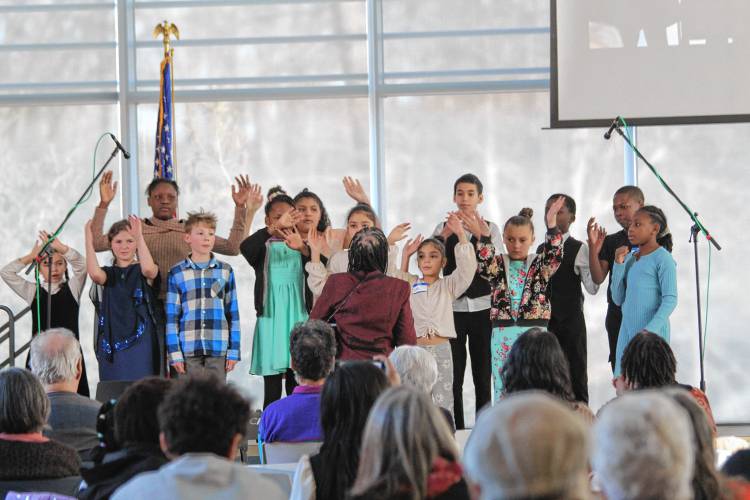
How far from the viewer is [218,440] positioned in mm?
2258

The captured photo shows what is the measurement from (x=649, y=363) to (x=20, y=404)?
2038 mm

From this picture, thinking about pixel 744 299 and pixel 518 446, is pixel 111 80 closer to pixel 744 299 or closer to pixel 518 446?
pixel 744 299

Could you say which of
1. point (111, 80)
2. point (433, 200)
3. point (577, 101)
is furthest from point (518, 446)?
point (111, 80)

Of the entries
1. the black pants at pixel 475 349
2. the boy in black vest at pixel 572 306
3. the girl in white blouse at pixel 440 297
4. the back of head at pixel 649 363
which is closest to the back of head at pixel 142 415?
the back of head at pixel 649 363

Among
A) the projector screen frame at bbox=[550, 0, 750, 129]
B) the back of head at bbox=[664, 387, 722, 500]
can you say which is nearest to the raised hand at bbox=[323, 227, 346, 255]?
the projector screen frame at bbox=[550, 0, 750, 129]

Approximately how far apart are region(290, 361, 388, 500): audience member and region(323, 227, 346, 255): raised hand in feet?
9.91

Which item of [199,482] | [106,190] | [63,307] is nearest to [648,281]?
[106,190]

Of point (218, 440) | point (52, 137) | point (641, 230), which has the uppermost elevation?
point (52, 137)

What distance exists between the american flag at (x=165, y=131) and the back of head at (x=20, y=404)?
3820mm

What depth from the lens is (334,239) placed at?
235 inches

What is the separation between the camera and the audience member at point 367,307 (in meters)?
4.57

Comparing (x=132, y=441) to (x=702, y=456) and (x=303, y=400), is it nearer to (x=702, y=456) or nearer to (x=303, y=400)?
(x=303, y=400)

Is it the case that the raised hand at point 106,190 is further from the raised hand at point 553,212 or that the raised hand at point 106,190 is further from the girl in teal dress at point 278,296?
the raised hand at point 553,212

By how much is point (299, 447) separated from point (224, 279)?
216 cm
